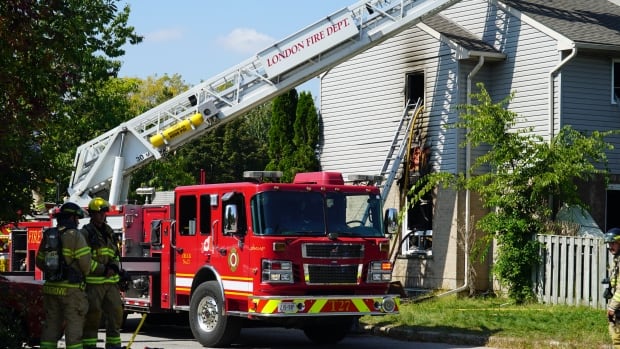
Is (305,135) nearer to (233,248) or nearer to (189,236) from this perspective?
(189,236)

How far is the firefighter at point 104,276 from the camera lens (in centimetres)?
1181

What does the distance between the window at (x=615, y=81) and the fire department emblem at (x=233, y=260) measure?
10337mm

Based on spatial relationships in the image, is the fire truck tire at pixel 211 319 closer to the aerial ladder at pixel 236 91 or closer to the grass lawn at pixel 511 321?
the grass lawn at pixel 511 321

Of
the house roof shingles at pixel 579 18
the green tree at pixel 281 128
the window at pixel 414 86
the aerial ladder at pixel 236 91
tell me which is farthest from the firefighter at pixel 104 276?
the green tree at pixel 281 128

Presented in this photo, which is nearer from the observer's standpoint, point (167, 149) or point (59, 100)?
point (59, 100)

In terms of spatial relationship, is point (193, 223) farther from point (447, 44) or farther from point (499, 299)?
point (447, 44)

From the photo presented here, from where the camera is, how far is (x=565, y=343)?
1317cm

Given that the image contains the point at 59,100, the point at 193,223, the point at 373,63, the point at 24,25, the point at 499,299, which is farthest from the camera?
the point at 373,63

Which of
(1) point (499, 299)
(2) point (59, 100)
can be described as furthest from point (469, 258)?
(2) point (59, 100)

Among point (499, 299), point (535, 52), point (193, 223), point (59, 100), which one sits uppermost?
point (535, 52)

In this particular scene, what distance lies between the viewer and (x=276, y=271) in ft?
43.4

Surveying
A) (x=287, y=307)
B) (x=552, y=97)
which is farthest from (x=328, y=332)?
(x=552, y=97)

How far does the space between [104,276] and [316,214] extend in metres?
3.13

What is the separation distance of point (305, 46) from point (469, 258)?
16.8 feet
